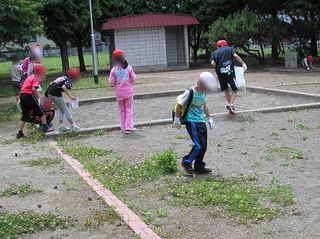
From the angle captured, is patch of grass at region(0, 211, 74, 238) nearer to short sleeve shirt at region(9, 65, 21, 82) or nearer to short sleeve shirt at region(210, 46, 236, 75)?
short sleeve shirt at region(210, 46, 236, 75)

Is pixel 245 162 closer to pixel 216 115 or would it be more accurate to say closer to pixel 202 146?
pixel 202 146

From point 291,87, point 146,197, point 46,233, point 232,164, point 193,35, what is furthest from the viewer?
point 193,35

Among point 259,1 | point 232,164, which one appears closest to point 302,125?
point 232,164

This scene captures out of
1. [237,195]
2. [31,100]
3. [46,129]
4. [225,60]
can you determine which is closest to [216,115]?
[225,60]

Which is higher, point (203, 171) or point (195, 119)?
point (195, 119)

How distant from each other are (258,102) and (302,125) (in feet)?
13.2

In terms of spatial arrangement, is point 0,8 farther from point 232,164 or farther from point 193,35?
point 193,35

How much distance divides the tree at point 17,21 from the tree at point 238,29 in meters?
10.7

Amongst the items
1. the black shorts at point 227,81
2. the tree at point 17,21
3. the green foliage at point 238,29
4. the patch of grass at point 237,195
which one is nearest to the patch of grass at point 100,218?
the patch of grass at point 237,195

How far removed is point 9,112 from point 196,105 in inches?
359

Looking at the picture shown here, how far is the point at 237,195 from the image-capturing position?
227 inches

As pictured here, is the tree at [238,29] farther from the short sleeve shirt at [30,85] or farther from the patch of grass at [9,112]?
the short sleeve shirt at [30,85]

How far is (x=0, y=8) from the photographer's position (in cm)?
1449

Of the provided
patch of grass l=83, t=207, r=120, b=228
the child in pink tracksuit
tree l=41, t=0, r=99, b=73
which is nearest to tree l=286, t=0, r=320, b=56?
tree l=41, t=0, r=99, b=73
